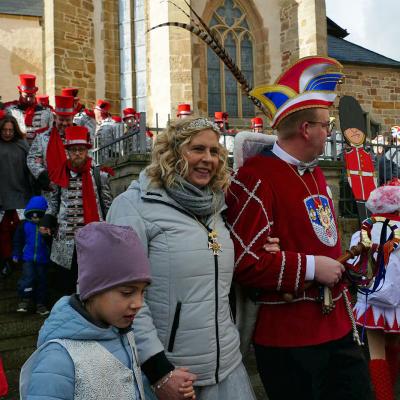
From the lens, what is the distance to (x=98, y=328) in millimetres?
1757

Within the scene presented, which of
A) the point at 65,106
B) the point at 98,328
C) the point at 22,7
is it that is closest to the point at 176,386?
the point at 98,328

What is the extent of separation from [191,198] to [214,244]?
217mm

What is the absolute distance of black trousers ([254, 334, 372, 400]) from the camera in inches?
92.8

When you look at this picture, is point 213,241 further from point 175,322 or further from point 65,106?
point 65,106

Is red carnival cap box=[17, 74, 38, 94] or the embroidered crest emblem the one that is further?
red carnival cap box=[17, 74, 38, 94]

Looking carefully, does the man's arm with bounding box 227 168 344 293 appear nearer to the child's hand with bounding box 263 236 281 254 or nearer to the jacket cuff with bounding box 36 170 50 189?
the child's hand with bounding box 263 236 281 254

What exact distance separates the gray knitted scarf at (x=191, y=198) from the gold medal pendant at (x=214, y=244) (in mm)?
97

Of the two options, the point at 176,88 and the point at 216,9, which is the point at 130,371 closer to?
the point at 176,88

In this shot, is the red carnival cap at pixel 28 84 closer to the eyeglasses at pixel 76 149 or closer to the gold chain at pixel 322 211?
the eyeglasses at pixel 76 149

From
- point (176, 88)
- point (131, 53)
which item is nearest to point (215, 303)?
point (176, 88)

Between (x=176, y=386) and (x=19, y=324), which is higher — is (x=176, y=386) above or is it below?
above

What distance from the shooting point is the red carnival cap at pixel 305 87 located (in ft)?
8.50

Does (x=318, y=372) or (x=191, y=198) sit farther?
(x=318, y=372)

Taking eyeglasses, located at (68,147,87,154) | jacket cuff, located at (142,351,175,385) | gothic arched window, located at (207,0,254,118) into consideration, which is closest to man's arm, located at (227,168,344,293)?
jacket cuff, located at (142,351,175,385)
